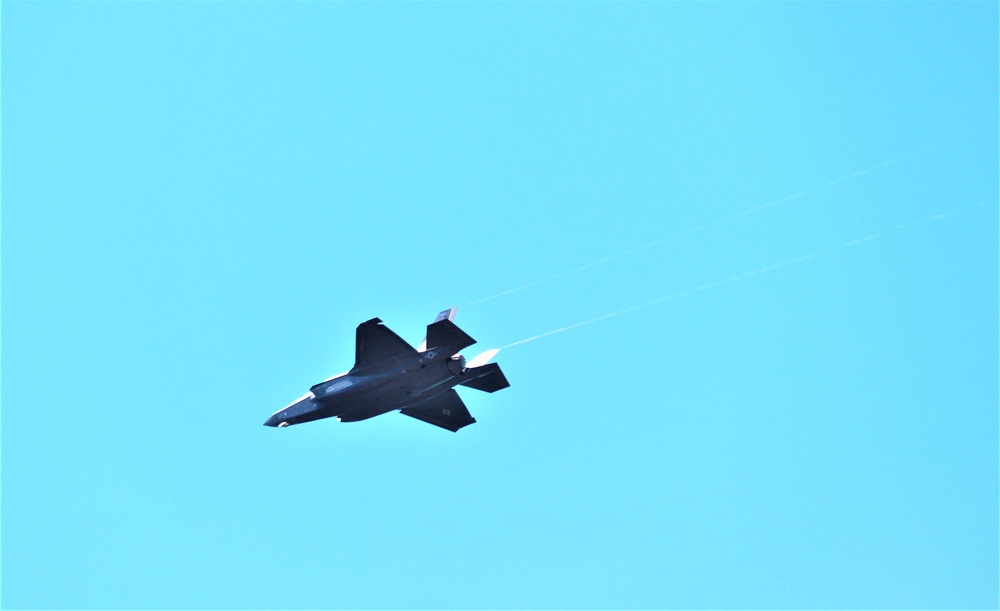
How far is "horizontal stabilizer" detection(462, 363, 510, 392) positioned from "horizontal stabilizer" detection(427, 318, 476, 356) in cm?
164

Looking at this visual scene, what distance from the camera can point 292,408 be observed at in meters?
38.5

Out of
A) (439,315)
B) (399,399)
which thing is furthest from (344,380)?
(439,315)

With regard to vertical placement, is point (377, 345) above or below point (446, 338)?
below

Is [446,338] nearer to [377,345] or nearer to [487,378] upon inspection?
[377,345]

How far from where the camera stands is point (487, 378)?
37906 mm

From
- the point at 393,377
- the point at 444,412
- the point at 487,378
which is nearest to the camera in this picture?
the point at 393,377

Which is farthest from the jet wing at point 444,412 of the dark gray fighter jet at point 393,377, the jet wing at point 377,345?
the jet wing at point 377,345

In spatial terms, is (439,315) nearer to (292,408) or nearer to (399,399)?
(399,399)

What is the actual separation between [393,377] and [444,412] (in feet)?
17.3

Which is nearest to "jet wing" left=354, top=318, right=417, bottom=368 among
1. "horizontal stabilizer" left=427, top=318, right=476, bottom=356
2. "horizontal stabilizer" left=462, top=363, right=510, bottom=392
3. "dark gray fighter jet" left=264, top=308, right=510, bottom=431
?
"dark gray fighter jet" left=264, top=308, right=510, bottom=431

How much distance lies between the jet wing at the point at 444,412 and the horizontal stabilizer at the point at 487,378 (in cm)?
214

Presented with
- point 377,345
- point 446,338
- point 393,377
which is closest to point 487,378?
point 446,338

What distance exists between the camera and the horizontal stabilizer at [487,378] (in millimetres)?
37312

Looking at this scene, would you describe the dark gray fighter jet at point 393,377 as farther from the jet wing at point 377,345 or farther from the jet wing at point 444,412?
the jet wing at point 444,412
